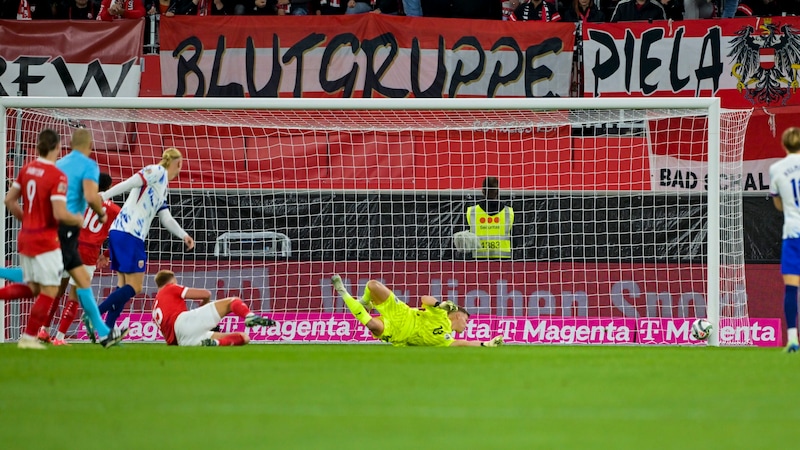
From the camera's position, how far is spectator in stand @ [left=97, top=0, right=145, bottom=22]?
1712 centimetres

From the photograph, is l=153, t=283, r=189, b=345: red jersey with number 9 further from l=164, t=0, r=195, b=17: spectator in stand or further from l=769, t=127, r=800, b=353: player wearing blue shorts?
l=164, t=0, r=195, b=17: spectator in stand

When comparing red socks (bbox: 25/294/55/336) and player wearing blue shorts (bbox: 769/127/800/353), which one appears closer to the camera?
red socks (bbox: 25/294/55/336)

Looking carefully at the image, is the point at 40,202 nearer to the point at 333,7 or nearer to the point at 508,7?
the point at 333,7

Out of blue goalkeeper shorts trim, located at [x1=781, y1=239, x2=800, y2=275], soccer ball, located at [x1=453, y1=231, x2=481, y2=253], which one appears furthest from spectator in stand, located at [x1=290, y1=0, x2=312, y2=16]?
blue goalkeeper shorts trim, located at [x1=781, y1=239, x2=800, y2=275]

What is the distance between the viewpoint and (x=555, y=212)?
1457cm

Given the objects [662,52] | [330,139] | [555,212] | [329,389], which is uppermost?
[662,52]

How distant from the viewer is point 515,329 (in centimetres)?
1433

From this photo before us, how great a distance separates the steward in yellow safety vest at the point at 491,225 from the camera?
14.2 meters

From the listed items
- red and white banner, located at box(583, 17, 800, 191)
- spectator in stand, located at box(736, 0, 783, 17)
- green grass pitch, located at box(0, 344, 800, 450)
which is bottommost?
green grass pitch, located at box(0, 344, 800, 450)

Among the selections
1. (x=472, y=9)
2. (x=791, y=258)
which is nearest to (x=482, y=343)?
(x=791, y=258)

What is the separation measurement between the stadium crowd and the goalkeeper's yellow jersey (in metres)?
6.06

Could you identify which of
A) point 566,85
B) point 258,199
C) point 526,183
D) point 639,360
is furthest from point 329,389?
point 566,85

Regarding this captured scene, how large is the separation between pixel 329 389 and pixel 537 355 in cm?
343

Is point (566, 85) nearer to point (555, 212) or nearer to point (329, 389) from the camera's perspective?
point (555, 212)
